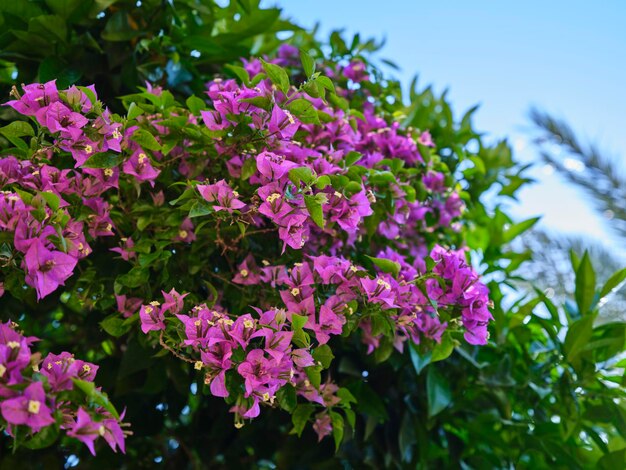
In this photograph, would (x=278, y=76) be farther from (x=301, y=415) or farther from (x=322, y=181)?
(x=301, y=415)

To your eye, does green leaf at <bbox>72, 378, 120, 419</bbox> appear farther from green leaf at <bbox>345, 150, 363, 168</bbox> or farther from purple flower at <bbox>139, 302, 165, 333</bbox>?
green leaf at <bbox>345, 150, 363, 168</bbox>

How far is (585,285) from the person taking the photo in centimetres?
98

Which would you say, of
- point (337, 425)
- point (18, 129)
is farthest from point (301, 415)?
point (18, 129)

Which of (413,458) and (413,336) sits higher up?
(413,336)

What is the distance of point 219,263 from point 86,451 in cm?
31

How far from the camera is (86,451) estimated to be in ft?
2.92

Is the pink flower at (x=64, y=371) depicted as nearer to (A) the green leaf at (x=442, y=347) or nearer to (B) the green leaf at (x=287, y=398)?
(B) the green leaf at (x=287, y=398)

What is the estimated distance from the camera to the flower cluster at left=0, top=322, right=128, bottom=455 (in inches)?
19.3

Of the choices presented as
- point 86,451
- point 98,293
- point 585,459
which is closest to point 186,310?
point 98,293

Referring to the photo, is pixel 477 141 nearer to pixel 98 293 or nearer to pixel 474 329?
pixel 474 329

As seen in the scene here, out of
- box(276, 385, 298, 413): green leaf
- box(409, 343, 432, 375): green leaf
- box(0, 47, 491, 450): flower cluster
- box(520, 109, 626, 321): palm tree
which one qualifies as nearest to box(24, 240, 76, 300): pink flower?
box(0, 47, 491, 450): flower cluster

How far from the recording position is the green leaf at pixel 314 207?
2.04ft

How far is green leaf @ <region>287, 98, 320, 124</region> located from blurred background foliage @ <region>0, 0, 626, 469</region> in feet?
0.91

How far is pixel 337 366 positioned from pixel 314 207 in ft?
1.05
